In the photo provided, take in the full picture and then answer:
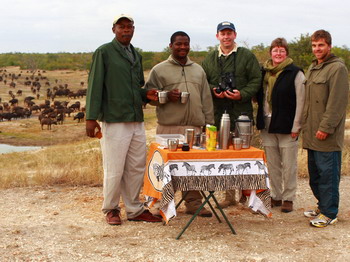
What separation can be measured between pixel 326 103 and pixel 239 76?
1.06 metres

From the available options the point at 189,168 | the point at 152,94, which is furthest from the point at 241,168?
the point at 152,94

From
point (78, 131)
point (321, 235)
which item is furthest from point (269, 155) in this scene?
point (78, 131)

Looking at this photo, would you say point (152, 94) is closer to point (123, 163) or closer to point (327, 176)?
point (123, 163)

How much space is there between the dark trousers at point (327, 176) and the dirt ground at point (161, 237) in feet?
0.78

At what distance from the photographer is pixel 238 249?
4590 mm

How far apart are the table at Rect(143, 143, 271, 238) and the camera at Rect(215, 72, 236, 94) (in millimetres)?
959

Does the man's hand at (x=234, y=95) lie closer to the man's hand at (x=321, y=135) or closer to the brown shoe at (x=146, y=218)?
the man's hand at (x=321, y=135)

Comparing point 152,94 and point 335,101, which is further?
point 152,94

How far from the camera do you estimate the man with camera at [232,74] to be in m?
5.48

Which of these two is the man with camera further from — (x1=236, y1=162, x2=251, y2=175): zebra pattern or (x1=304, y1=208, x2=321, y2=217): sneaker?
(x1=304, y1=208, x2=321, y2=217): sneaker

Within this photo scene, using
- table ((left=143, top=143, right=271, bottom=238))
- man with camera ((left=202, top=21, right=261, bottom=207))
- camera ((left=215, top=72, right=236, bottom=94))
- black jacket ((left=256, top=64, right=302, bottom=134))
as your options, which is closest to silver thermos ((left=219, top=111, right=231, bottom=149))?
table ((left=143, top=143, right=271, bottom=238))

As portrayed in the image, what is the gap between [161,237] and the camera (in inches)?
193

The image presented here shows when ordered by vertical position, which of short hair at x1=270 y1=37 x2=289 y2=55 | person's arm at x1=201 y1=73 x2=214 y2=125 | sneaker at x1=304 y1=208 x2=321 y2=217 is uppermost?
short hair at x1=270 y1=37 x2=289 y2=55

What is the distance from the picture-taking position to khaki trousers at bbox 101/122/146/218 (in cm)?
510
